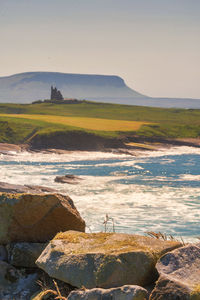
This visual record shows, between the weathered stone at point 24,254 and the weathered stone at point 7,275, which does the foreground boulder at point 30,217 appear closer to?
the weathered stone at point 24,254

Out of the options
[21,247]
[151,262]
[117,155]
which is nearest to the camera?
[151,262]

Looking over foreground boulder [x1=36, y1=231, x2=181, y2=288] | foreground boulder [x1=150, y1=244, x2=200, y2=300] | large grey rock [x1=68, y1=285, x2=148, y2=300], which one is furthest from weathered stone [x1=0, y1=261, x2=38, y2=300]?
foreground boulder [x1=150, y1=244, x2=200, y2=300]

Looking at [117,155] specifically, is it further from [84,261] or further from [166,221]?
[84,261]

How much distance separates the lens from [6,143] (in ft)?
335

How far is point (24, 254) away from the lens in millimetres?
8141

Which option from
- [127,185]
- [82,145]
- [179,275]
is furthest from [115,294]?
[82,145]

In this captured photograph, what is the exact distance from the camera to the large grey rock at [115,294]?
18.0ft

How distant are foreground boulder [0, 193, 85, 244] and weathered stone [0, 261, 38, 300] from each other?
0.80m

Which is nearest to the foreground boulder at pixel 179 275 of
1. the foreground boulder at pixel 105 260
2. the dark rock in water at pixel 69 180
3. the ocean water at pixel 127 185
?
the foreground boulder at pixel 105 260

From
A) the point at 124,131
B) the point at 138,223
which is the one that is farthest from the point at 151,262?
the point at 124,131

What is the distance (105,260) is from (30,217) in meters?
2.89

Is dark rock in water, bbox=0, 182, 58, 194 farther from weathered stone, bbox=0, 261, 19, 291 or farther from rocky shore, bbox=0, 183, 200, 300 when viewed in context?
weathered stone, bbox=0, 261, 19, 291

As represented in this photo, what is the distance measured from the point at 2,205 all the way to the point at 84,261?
2904 millimetres

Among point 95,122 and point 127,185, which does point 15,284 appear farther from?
point 95,122
